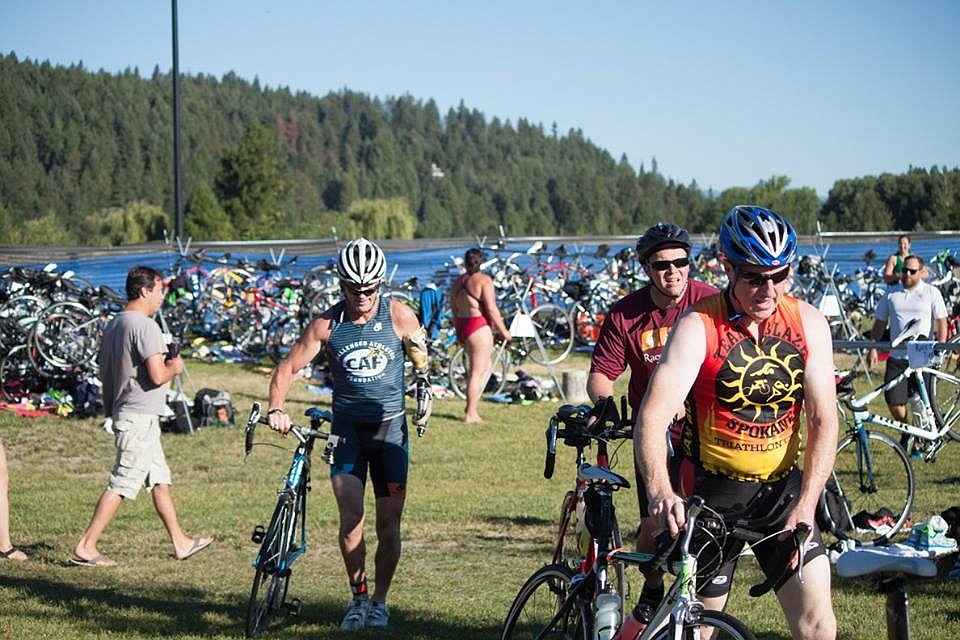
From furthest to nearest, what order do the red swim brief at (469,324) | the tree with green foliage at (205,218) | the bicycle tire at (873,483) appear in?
the tree with green foliage at (205,218) < the red swim brief at (469,324) < the bicycle tire at (873,483)

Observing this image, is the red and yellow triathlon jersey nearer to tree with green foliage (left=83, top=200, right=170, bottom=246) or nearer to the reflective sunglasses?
the reflective sunglasses

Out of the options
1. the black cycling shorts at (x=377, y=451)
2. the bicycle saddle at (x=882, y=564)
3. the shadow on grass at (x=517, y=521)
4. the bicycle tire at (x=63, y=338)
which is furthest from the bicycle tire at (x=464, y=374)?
the bicycle saddle at (x=882, y=564)

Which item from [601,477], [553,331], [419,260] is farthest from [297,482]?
[419,260]

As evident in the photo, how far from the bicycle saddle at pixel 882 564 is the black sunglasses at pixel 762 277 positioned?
2.86 feet

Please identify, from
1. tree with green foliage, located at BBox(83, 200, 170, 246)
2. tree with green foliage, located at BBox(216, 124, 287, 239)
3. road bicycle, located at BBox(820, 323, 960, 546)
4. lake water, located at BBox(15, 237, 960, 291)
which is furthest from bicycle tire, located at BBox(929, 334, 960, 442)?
tree with green foliage, located at BBox(216, 124, 287, 239)

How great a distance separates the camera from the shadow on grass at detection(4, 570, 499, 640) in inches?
244

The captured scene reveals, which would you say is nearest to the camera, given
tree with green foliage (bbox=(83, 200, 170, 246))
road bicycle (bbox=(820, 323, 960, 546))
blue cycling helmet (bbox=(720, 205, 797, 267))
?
blue cycling helmet (bbox=(720, 205, 797, 267))

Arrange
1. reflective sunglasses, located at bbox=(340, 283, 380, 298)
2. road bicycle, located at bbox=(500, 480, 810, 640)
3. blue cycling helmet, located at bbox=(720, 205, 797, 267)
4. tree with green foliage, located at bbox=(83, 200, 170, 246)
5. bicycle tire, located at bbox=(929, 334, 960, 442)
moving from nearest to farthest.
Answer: road bicycle, located at bbox=(500, 480, 810, 640) → blue cycling helmet, located at bbox=(720, 205, 797, 267) → reflective sunglasses, located at bbox=(340, 283, 380, 298) → bicycle tire, located at bbox=(929, 334, 960, 442) → tree with green foliage, located at bbox=(83, 200, 170, 246)

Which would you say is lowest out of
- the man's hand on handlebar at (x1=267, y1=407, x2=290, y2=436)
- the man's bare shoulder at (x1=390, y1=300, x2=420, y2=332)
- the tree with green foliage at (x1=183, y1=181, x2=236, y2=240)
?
the man's hand on handlebar at (x1=267, y1=407, x2=290, y2=436)

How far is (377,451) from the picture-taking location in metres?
6.18

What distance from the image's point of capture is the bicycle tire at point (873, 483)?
324 inches

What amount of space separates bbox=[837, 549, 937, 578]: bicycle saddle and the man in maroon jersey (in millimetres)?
1837

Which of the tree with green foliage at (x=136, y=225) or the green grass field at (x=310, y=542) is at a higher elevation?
the tree with green foliage at (x=136, y=225)

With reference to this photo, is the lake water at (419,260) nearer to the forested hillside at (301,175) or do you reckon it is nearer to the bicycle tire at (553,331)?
the bicycle tire at (553,331)
